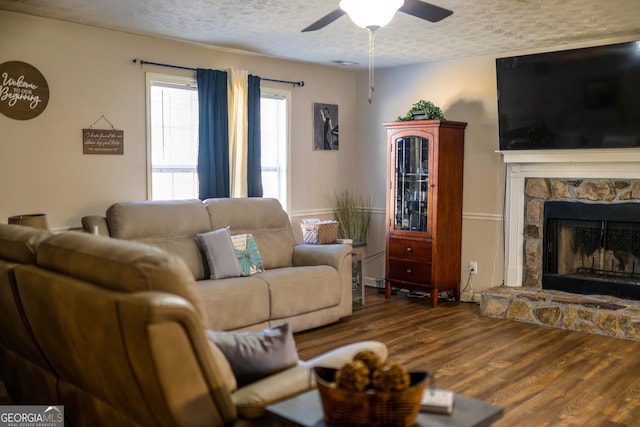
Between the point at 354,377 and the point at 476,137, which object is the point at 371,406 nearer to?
the point at 354,377

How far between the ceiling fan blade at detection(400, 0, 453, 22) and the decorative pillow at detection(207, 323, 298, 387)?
1.83 meters

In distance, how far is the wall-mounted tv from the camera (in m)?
4.72

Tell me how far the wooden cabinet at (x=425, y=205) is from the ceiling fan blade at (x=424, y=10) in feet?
8.25

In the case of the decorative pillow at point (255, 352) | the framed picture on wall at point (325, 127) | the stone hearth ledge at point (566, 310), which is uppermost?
the framed picture on wall at point (325, 127)

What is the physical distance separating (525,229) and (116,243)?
4.50 metres

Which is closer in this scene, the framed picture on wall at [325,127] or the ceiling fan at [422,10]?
the ceiling fan at [422,10]

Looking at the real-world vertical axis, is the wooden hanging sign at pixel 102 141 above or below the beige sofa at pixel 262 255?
above

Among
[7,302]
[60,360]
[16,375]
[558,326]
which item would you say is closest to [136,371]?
[60,360]

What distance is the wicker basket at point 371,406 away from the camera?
5.56ft

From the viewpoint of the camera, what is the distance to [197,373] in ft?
Result: 6.04

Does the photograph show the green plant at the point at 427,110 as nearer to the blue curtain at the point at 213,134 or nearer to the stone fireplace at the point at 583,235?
the stone fireplace at the point at 583,235

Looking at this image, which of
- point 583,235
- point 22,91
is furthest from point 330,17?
point 583,235

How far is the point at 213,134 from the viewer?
5.42 m

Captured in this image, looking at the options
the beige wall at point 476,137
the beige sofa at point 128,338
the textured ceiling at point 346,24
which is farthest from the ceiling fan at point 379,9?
the beige wall at point 476,137
